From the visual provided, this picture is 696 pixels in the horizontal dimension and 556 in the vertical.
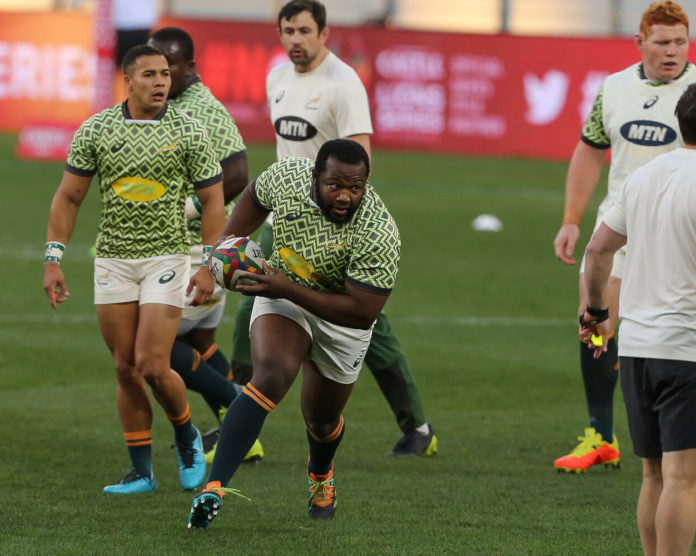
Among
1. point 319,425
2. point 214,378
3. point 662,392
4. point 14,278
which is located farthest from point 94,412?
point 14,278

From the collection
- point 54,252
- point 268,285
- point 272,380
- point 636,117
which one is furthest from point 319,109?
point 272,380

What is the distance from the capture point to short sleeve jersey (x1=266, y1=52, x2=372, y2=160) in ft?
26.2

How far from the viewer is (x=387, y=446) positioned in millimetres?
8109

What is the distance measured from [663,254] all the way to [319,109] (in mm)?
3636

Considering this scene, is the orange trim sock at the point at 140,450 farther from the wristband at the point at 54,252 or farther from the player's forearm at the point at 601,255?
the player's forearm at the point at 601,255

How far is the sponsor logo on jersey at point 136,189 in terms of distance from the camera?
21.5 ft

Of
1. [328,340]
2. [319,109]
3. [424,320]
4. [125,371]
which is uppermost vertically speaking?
[319,109]

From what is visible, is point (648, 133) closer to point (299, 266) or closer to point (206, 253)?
point (299, 266)

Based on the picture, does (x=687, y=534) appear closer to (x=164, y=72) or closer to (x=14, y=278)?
(x=164, y=72)

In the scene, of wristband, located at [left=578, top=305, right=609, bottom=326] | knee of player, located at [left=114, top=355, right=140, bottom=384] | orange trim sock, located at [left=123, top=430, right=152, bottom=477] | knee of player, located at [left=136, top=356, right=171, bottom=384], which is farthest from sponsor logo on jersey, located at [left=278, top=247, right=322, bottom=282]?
orange trim sock, located at [left=123, top=430, right=152, bottom=477]

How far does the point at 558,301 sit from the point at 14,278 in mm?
5755

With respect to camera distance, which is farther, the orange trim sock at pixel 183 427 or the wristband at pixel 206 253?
the orange trim sock at pixel 183 427

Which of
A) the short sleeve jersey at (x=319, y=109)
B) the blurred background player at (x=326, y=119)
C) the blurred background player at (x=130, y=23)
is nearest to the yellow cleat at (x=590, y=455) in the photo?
the blurred background player at (x=326, y=119)

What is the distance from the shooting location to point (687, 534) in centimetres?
473
